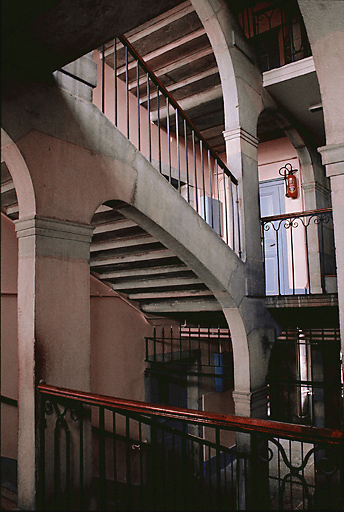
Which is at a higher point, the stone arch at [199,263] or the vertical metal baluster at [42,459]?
the stone arch at [199,263]

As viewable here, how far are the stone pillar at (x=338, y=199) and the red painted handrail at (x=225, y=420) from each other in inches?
44.0

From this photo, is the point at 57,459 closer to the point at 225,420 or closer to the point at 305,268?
the point at 225,420

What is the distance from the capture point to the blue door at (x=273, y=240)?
8.66m

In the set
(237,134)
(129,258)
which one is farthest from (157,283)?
(237,134)

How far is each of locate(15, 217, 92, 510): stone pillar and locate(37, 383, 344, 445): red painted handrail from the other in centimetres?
27

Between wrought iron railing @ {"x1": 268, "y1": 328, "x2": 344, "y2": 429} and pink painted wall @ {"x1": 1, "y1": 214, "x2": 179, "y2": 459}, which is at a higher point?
pink painted wall @ {"x1": 1, "y1": 214, "x2": 179, "y2": 459}

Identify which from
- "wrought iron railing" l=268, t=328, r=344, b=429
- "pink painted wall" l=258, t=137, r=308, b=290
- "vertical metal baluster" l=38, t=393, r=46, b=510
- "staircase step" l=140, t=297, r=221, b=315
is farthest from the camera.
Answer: "pink painted wall" l=258, t=137, r=308, b=290

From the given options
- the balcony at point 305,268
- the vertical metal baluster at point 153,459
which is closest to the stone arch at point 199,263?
the balcony at point 305,268

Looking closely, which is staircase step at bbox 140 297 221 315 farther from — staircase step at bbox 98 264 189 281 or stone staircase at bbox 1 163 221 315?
staircase step at bbox 98 264 189 281

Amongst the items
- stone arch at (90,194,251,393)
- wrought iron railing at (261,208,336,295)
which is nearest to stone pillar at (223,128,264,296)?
stone arch at (90,194,251,393)

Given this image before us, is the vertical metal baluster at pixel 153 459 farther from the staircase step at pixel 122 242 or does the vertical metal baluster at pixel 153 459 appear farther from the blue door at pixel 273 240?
the blue door at pixel 273 240

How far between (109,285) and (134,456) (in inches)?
111

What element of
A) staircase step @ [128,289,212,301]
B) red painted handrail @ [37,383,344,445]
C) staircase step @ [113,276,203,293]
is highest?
staircase step @ [113,276,203,293]

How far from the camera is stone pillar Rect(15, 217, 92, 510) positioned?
2.69 m
